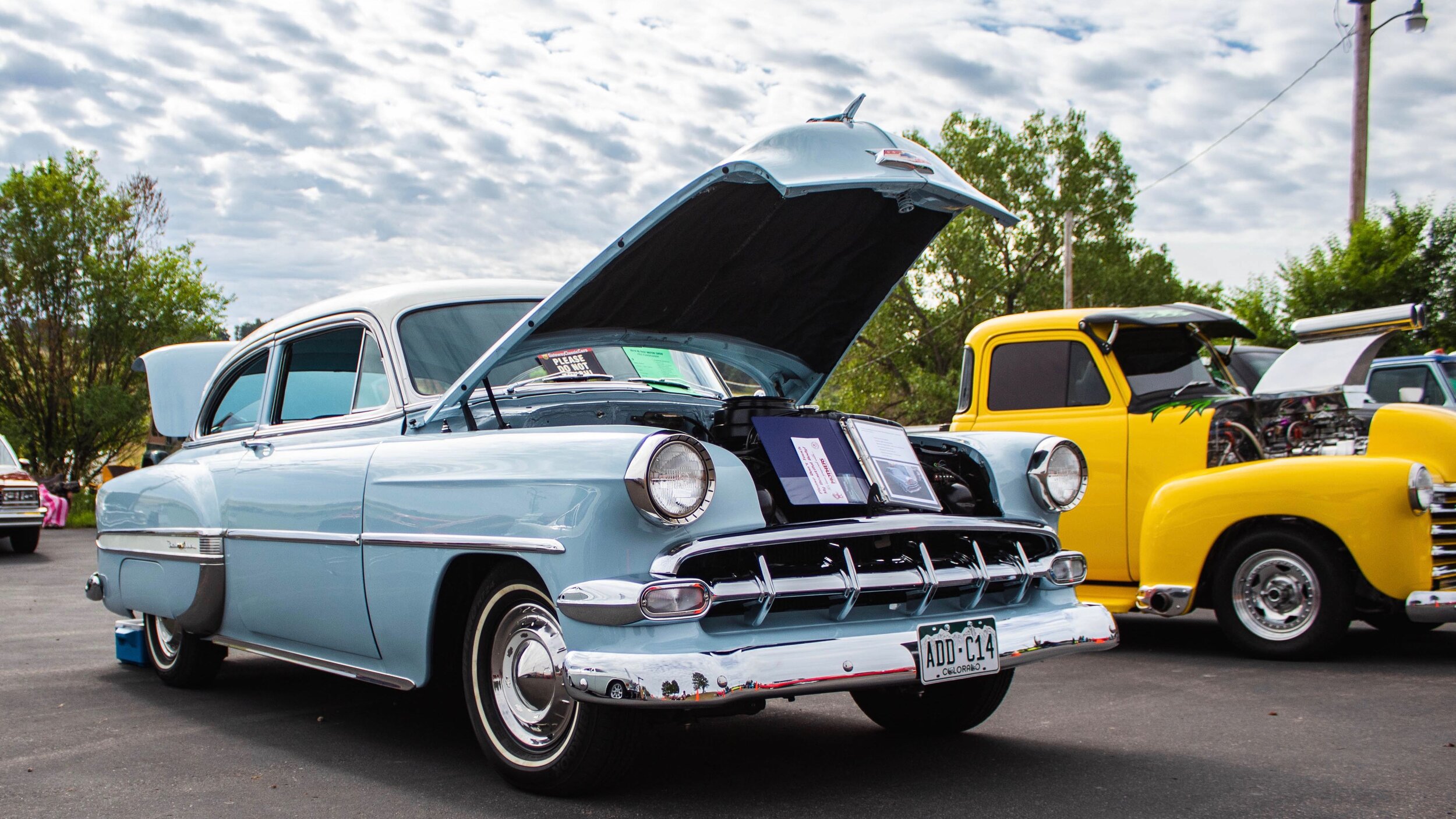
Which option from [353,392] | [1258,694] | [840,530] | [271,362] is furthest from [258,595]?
[1258,694]

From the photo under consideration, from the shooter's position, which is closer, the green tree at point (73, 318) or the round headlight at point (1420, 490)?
the round headlight at point (1420, 490)

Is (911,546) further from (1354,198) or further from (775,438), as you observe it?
(1354,198)

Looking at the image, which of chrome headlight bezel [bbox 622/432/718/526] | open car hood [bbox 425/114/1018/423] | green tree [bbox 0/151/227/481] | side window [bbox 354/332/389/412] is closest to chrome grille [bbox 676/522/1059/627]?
chrome headlight bezel [bbox 622/432/718/526]

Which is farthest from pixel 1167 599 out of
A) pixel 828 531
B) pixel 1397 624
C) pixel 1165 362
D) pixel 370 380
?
pixel 370 380

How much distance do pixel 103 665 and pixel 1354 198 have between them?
50.4 feet

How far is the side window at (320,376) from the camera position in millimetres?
4699

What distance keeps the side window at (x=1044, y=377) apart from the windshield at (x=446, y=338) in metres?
3.56

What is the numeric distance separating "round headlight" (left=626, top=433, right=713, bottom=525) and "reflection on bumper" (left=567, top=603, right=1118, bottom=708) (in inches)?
A: 15.2

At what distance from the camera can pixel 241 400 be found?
5.61 metres

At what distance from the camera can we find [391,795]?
3.55 m

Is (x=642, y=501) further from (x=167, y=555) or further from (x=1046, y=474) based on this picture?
(x=167, y=555)

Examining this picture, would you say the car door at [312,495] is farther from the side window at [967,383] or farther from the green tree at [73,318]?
the green tree at [73,318]

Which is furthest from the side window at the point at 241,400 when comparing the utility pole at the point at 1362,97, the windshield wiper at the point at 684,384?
the utility pole at the point at 1362,97

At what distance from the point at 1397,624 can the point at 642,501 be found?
560 centimetres
